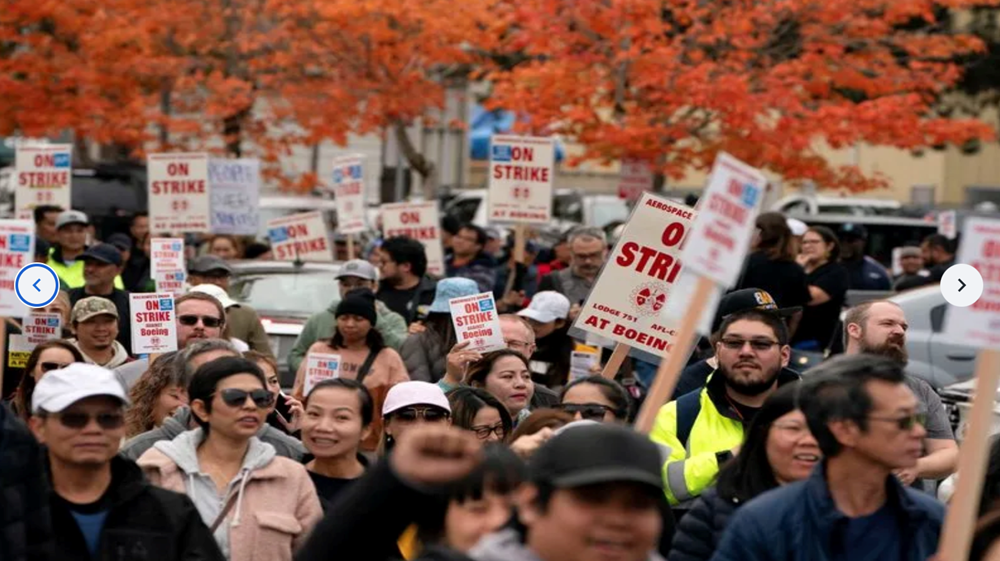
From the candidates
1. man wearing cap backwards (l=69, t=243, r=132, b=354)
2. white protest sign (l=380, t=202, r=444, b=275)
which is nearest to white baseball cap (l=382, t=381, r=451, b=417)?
man wearing cap backwards (l=69, t=243, r=132, b=354)

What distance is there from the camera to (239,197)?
21.1 meters

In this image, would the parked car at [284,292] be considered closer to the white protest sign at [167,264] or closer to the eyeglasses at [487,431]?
the white protest sign at [167,264]

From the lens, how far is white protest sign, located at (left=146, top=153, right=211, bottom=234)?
1881 cm

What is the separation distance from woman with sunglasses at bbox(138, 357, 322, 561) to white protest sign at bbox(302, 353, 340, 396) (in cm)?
412

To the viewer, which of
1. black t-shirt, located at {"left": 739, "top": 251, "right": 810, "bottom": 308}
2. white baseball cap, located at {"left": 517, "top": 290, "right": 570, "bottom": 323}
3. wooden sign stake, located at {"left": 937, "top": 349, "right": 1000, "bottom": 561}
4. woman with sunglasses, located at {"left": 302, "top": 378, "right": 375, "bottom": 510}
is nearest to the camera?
wooden sign stake, located at {"left": 937, "top": 349, "right": 1000, "bottom": 561}

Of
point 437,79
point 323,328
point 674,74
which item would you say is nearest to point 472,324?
point 323,328

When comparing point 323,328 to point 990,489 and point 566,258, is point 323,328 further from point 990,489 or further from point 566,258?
point 990,489

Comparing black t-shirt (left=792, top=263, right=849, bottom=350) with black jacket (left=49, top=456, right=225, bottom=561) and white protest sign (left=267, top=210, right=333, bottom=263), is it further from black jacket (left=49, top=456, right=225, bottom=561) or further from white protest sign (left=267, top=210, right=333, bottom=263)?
black jacket (left=49, top=456, right=225, bottom=561)

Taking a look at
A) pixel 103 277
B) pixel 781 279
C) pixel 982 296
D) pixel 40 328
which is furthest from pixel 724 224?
pixel 781 279

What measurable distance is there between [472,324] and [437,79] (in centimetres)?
2234

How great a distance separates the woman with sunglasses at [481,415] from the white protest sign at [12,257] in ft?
7.07

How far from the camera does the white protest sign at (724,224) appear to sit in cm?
543

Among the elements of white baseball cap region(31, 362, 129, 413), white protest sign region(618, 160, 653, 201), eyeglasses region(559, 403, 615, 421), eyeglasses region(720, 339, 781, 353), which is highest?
white protest sign region(618, 160, 653, 201)

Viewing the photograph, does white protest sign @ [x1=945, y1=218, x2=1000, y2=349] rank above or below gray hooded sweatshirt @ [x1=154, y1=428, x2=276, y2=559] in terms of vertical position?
above
